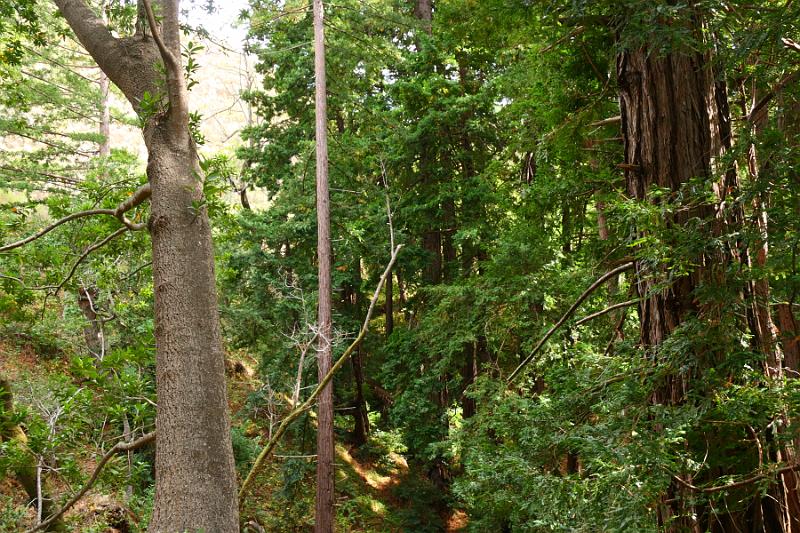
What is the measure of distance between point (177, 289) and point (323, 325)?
5918 mm

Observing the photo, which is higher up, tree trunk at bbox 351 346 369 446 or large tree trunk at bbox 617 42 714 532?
large tree trunk at bbox 617 42 714 532

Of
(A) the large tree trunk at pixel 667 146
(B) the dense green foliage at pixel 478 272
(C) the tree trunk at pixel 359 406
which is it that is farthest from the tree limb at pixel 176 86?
(C) the tree trunk at pixel 359 406

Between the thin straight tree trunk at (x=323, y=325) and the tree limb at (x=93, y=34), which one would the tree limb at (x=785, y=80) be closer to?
the tree limb at (x=93, y=34)

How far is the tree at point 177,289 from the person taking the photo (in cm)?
296

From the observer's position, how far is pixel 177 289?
10.4 ft

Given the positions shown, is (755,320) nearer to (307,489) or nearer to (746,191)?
(746,191)

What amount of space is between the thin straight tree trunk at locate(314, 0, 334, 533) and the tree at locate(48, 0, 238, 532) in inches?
228

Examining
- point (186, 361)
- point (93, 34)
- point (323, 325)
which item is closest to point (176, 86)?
point (93, 34)

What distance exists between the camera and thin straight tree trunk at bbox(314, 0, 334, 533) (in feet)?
32.8

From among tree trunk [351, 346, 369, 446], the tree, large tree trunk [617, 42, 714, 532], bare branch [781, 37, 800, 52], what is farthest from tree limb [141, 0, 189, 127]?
tree trunk [351, 346, 369, 446]

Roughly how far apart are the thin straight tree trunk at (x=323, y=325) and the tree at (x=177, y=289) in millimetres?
5779

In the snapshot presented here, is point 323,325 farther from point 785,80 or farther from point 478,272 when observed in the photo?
point 785,80

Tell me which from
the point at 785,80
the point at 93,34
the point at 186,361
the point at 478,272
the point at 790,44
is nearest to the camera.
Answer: the point at 790,44

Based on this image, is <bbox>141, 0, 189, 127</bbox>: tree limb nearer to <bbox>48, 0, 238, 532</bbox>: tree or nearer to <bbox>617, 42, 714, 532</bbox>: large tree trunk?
<bbox>48, 0, 238, 532</bbox>: tree
